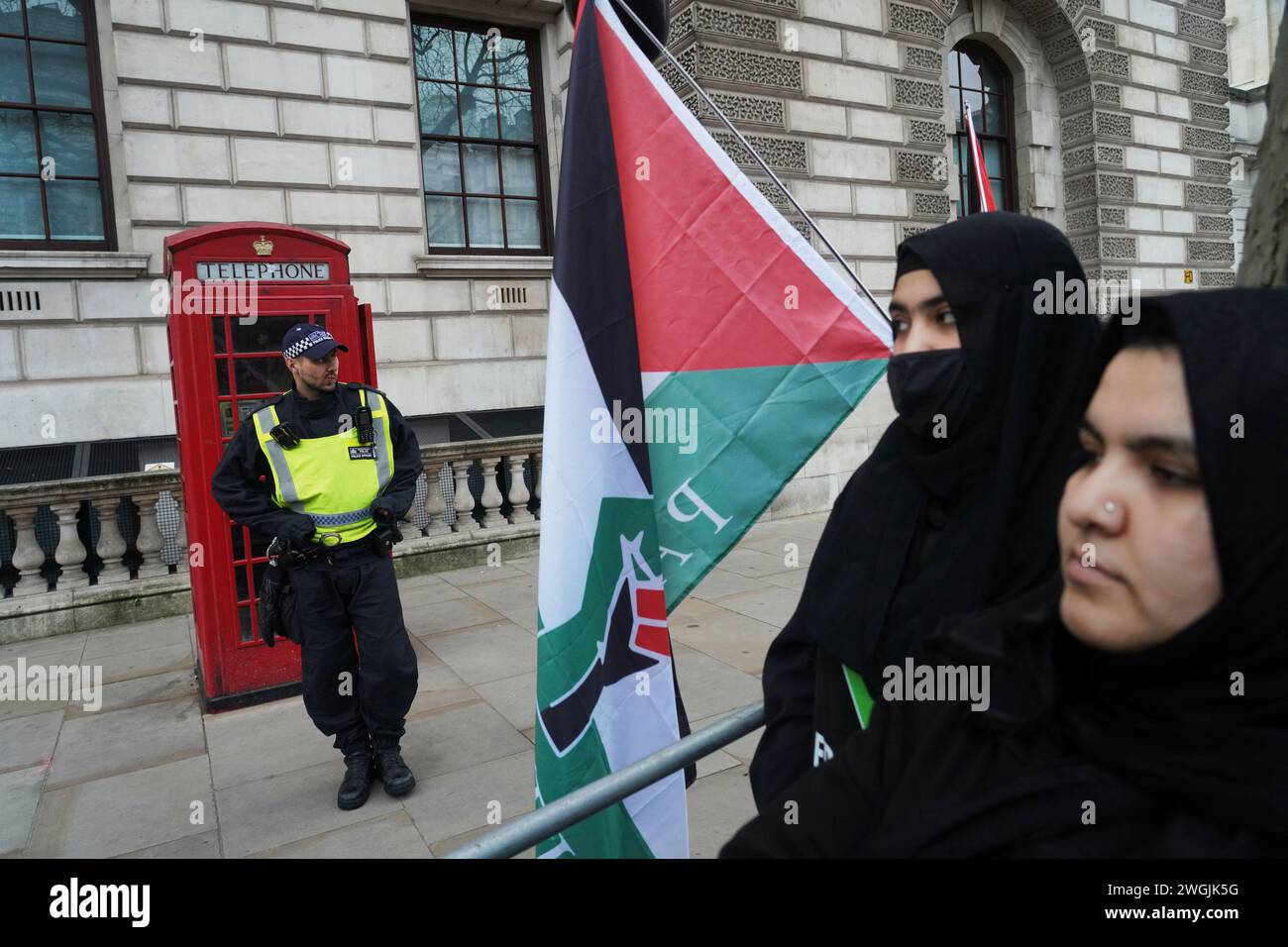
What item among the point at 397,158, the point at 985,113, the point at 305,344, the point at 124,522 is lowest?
the point at 124,522

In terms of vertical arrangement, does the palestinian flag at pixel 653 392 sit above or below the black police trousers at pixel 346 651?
above

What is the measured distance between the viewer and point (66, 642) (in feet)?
20.2

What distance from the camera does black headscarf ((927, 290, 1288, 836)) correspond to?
0.78 meters

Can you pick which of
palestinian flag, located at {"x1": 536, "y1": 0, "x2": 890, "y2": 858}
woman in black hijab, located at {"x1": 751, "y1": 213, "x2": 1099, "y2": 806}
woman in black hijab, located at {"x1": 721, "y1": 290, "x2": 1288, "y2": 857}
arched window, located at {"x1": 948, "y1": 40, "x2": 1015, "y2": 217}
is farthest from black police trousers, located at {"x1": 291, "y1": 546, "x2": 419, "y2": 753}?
arched window, located at {"x1": 948, "y1": 40, "x2": 1015, "y2": 217}

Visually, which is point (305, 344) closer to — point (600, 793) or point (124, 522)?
point (600, 793)

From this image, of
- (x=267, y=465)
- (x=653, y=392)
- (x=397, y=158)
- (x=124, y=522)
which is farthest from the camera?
(x=397, y=158)

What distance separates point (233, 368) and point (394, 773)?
257 cm

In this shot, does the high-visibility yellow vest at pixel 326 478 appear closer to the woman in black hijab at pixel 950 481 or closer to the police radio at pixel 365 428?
the police radio at pixel 365 428

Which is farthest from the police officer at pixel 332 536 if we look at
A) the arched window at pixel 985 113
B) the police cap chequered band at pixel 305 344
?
the arched window at pixel 985 113

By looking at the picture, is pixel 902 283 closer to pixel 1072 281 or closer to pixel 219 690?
pixel 1072 281

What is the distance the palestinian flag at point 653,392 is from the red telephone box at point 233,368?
10.7 feet

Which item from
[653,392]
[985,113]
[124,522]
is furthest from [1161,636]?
[985,113]

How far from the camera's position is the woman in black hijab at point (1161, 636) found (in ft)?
2.60

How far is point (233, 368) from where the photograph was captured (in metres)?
4.85
